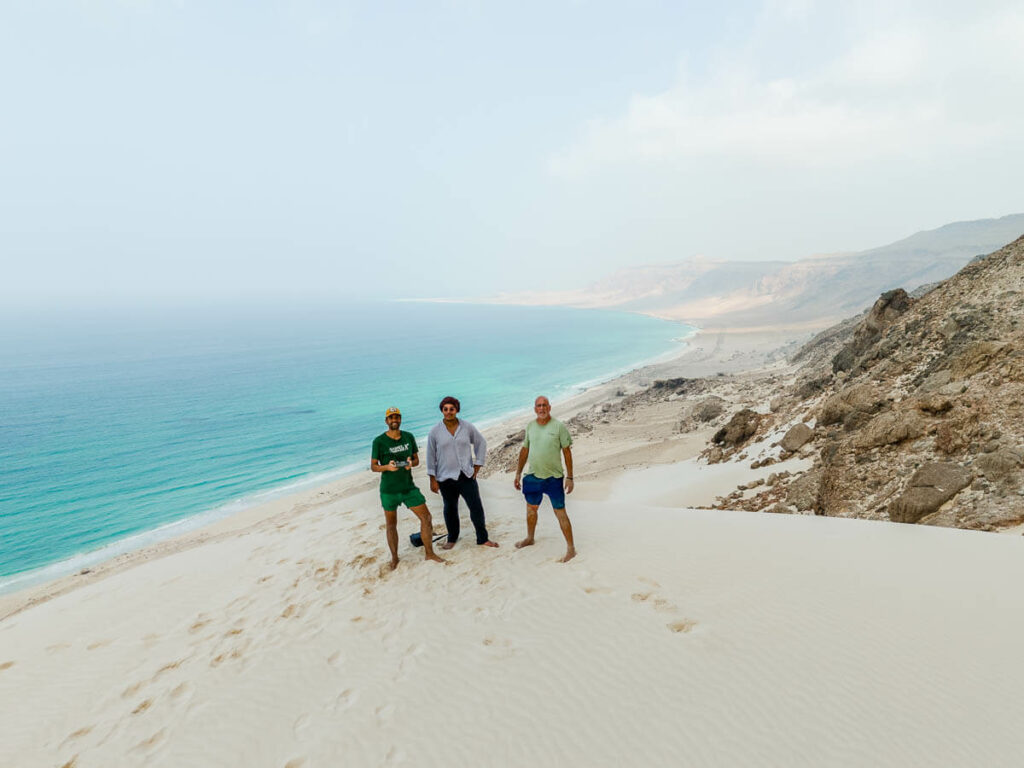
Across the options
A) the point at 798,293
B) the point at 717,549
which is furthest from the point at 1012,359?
the point at 798,293

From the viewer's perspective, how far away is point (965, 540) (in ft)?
16.2

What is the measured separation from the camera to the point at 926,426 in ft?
23.8

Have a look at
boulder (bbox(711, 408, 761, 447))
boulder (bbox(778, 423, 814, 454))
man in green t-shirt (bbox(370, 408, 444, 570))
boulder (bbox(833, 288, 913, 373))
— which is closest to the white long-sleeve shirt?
man in green t-shirt (bbox(370, 408, 444, 570))

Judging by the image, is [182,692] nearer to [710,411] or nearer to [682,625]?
[682,625]

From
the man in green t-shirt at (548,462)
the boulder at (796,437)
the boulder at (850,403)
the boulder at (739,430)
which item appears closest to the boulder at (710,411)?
the boulder at (739,430)

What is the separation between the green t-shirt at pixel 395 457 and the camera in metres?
5.54

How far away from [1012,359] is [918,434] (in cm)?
227

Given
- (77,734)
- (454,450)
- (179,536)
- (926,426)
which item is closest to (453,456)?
(454,450)

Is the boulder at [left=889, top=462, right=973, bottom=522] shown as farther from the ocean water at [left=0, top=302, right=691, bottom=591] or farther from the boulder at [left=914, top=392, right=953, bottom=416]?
the ocean water at [left=0, top=302, right=691, bottom=591]

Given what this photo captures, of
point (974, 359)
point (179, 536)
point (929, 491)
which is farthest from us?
point (179, 536)

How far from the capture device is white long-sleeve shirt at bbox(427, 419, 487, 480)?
225 inches

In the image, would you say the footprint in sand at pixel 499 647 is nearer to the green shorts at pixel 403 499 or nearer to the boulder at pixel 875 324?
the green shorts at pixel 403 499

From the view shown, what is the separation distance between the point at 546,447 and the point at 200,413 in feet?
132

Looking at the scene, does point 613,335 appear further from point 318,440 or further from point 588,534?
point 588,534
